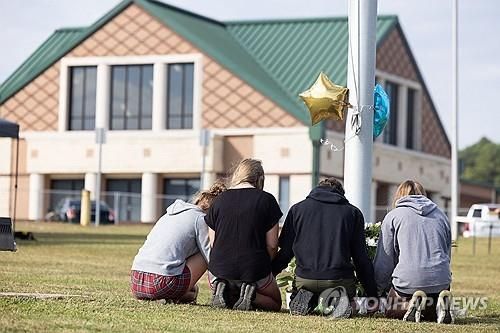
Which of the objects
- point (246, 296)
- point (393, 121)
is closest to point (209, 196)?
point (246, 296)

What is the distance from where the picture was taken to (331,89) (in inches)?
592

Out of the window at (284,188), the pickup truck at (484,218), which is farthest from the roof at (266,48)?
the pickup truck at (484,218)

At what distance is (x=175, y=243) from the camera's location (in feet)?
41.8

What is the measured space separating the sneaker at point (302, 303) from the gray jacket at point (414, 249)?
2.96 ft

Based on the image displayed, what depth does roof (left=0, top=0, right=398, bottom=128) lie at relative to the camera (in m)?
57.4

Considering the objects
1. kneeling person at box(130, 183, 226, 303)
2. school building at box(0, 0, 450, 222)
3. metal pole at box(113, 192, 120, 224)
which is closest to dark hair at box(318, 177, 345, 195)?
kneeling person at box(130, 183, 226, 303)

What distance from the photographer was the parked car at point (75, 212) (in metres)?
51.6

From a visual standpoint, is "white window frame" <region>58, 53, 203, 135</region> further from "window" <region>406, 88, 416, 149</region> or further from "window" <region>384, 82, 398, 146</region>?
"window" <region>406, 88, 416, 149</region>

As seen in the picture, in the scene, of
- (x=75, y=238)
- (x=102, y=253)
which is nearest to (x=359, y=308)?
(x=102, y=253)

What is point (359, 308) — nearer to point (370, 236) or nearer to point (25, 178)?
point (370, 236)

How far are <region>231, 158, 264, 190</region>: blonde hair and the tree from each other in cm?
11394

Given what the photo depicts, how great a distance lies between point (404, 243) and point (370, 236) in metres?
1.01

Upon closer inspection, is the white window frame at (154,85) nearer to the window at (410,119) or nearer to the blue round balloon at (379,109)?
the window at (410,119)

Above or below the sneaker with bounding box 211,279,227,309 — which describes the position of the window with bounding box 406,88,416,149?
above
